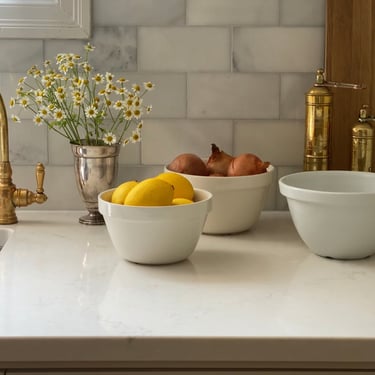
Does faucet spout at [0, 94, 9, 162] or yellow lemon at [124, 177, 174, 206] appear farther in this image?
faucet spout at [0, 94, 9, 162]

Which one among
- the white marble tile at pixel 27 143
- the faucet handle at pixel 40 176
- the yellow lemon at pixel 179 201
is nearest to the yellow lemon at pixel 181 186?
the yellow lemon at pixel 179 201

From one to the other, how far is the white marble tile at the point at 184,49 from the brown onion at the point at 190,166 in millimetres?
261

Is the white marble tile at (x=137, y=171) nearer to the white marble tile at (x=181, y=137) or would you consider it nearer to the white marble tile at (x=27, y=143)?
the white marble tile at (x=181, y=137)

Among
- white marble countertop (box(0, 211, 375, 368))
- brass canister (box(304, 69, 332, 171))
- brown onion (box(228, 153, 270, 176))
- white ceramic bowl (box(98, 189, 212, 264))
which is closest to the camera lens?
white marble countertop (box(0, 211, 375, 368))

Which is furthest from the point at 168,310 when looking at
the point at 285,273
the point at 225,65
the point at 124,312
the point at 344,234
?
the point at 225,65

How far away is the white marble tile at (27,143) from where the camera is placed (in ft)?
6.11

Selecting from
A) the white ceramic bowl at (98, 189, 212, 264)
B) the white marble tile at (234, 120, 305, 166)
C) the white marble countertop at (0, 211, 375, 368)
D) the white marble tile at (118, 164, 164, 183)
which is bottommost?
the white marble countertop at (0, 211, 375, 368)

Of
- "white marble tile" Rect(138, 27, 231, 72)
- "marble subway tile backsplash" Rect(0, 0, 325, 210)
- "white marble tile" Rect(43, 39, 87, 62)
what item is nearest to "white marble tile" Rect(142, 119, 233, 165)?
"marble subway tile backsplash" Rect(0, 0, 325, 210)

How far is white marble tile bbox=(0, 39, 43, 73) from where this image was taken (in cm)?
182

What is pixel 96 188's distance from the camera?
5.64ft

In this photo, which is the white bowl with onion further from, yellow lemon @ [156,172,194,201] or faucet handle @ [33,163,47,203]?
faucet handle @ [33,163,47,203]

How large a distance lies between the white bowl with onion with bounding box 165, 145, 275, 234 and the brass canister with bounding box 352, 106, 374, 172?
201 mm

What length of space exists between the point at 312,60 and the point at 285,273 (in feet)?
2.00

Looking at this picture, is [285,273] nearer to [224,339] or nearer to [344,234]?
[344,234]
